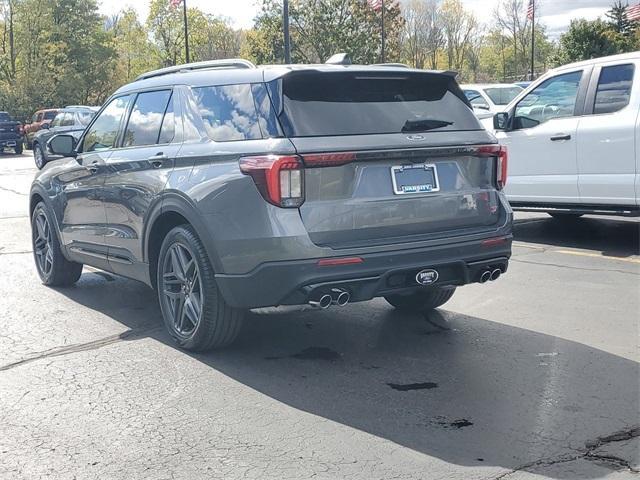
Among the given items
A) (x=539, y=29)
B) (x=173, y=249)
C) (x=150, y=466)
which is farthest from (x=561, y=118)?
(x=539, y=29)

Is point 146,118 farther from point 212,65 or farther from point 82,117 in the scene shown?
point 82,117

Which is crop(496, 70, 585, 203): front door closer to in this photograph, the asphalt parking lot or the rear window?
the asphalt parking lot

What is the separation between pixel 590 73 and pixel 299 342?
17.0 feet

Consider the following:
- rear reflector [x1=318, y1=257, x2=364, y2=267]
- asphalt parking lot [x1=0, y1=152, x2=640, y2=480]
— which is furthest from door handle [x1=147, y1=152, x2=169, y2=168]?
rear reflector [x1=318, y1=257, x2=364, y2=267]

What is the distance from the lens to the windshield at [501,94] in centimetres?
2147

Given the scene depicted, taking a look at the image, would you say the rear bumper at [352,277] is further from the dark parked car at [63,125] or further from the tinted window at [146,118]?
the dark parked car at [63,125]

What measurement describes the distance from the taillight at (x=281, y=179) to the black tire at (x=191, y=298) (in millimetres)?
733

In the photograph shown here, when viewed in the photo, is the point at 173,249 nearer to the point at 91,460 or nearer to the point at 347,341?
the point at 347,341

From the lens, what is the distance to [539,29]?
267ft

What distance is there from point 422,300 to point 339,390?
70.9 inches

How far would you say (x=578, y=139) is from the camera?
A: 29.2ft

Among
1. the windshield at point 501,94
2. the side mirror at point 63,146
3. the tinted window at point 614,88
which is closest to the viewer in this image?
the side mirror at point 63,146

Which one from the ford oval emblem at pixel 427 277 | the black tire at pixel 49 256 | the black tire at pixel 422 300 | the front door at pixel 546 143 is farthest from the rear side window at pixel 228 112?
the front door at pixel 546 143

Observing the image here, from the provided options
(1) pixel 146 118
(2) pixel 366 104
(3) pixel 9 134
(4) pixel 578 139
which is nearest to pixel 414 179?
(2) pixel 366 104
